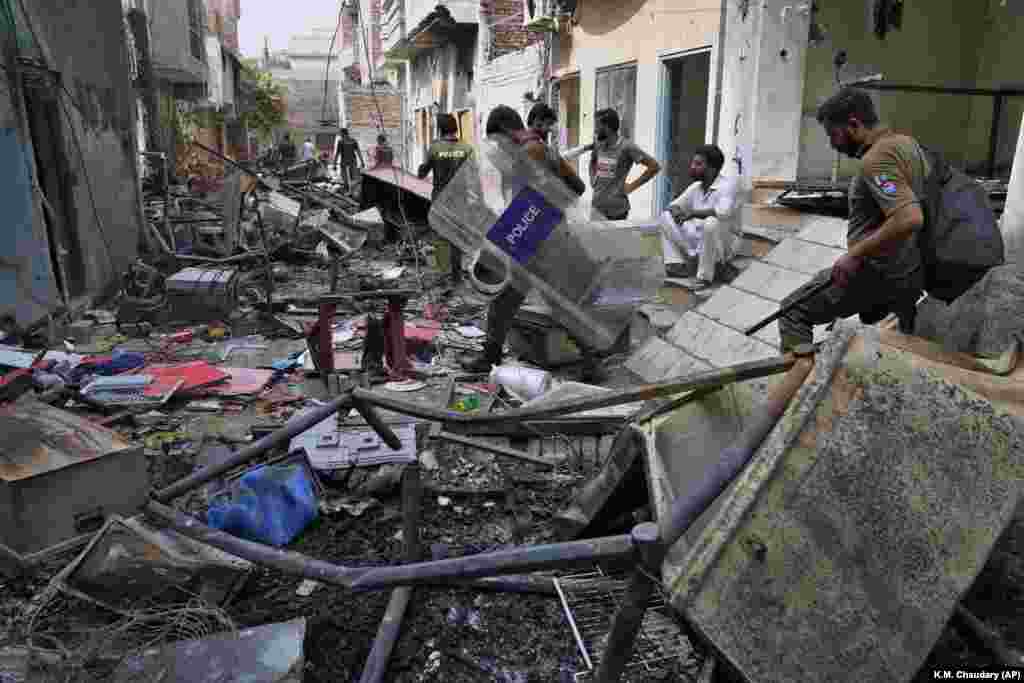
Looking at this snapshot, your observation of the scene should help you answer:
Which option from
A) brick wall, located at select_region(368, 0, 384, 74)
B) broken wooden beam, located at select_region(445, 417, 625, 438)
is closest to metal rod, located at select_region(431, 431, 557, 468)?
broken wooden beam, located at select_region(445, 417, 625, 438)

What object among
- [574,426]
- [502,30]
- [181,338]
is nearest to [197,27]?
[502,30]

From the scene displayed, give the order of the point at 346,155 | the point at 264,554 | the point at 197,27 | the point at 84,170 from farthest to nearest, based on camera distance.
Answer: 1. the point at 197,27
2. the point at 346,155
3. the point at 84,170
4. the point at 264,554

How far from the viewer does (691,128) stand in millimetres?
10297

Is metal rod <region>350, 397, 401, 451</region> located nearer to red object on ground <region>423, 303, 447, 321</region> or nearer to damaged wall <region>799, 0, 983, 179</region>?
red object on ground <region>423, 303, 447, 321</region>

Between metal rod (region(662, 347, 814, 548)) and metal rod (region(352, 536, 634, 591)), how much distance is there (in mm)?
120

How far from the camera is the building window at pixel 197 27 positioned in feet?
67.1

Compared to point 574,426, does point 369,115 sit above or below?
above

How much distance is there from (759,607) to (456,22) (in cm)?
1755

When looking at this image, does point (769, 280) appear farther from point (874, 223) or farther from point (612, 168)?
point (874, 223)

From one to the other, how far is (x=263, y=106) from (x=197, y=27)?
11424mm

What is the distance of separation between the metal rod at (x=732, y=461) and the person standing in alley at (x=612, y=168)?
15.8 feet

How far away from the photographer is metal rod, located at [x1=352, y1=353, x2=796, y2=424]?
1.96 metres

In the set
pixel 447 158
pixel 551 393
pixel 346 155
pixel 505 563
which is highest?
pixel 346 155

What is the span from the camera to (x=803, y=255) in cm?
545
